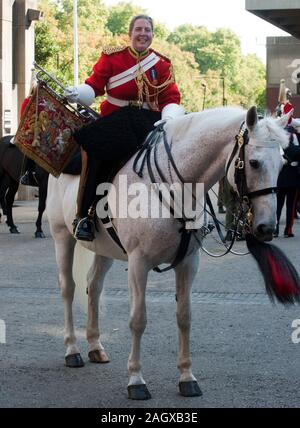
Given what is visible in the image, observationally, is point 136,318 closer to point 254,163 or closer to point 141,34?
point 254,163

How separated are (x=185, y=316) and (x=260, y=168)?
1456mm

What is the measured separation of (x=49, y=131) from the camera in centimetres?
814

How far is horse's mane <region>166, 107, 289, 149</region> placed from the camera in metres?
6.11

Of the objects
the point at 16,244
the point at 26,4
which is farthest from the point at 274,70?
the point at 16,244

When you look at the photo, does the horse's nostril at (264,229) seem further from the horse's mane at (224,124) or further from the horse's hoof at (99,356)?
the horse's hoof at (99,356)

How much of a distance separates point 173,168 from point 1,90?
19.1m

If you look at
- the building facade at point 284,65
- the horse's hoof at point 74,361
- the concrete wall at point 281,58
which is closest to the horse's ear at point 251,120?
the horse's hoof at point 74,361

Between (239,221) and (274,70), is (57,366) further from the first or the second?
(274,70)

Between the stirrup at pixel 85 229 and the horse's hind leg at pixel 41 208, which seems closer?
the stirrup at pixel 85 229

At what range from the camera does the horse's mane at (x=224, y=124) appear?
6105mm

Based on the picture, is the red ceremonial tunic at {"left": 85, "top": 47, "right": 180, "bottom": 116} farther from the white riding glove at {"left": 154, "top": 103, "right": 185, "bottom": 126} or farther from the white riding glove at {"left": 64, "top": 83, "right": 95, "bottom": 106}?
the white riding glove at {"left": 154, "top": 103, "right": 185, "bottom": 126}

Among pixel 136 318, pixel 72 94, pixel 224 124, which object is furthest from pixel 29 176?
pixel 224 124

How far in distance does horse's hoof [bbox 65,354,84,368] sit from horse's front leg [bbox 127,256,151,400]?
0.96 meters

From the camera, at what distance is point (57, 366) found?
7695 millimetres
